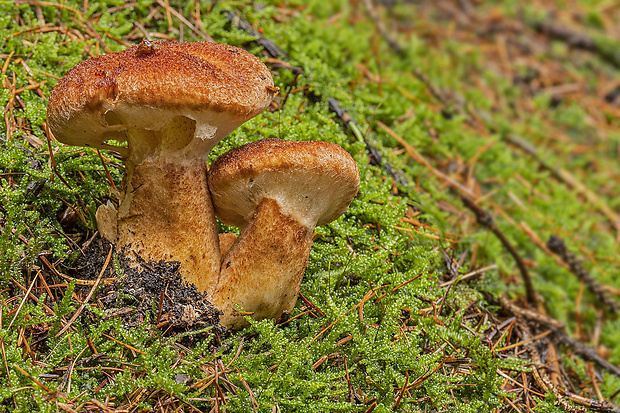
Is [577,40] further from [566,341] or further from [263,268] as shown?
[263,268]

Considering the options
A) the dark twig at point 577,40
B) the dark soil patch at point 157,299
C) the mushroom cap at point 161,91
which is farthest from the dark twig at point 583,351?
the dark twig at point 577,40

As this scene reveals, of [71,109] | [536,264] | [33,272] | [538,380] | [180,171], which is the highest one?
[71,109]

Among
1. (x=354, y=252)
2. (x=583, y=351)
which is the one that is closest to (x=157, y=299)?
(x=354, y=252)

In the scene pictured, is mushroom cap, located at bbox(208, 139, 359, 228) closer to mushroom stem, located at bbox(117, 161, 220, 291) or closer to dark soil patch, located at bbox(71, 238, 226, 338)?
mushroom stem, located at bbox(117, 161, 220, 291)

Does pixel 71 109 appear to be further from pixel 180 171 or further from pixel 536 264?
pixel 536 264

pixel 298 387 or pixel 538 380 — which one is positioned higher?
pixel 298 387

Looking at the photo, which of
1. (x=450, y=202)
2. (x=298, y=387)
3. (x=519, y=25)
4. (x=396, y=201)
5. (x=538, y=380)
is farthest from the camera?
(x=519, y=25)

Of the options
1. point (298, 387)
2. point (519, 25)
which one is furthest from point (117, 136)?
point (519, 25)

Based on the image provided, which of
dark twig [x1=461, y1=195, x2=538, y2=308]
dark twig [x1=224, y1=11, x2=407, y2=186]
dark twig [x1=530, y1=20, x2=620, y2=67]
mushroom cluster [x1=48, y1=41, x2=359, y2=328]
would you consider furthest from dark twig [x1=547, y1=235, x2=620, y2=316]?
dark twig [x1=530, y1=20, x2=620, y2=67]
